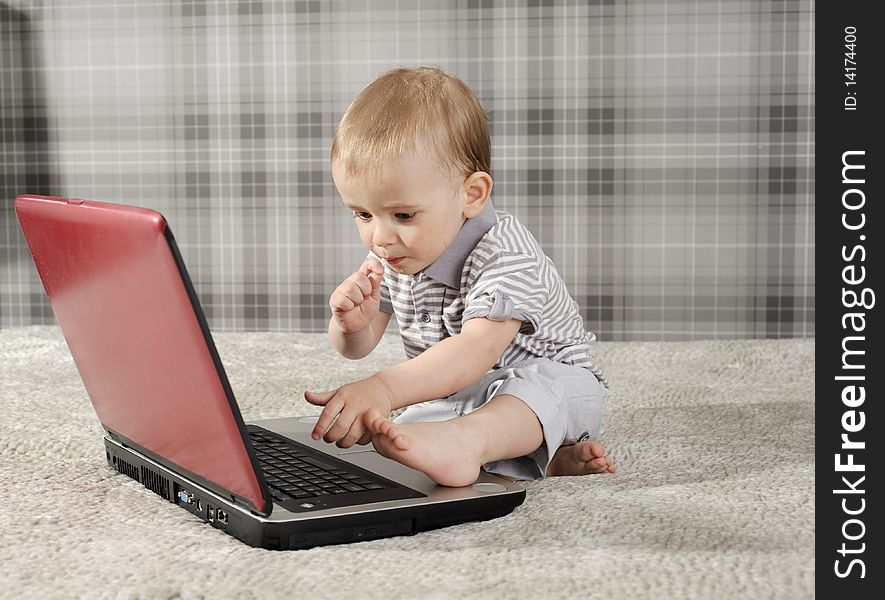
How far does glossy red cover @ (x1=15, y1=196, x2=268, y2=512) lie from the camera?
67cm

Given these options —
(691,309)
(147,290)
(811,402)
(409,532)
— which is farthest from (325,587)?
(691,309)

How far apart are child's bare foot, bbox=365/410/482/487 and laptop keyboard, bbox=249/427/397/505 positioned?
29 millimetres

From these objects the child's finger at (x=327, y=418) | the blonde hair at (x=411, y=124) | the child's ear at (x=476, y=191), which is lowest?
the child's finger at (x=327, y=418)

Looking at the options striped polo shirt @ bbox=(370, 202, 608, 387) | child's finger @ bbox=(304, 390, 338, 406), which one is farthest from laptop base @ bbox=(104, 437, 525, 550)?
striped polo shirt @ bbox=(370, 202, 608, 387)

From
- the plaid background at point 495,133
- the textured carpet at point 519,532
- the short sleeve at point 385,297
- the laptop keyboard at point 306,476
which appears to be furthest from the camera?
the plaid background at point 495,133

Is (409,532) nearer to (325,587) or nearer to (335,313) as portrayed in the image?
(325,587)

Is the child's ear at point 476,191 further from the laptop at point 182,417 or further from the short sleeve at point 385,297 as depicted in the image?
the laptop at point 182,417

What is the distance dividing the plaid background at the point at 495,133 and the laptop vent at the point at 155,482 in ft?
4.56

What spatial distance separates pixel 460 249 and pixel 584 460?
0.84 feet

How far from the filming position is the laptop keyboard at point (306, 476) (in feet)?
2.59

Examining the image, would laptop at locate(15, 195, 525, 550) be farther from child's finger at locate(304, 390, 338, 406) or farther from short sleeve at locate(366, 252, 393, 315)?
short sleeve at locate(366, 252, 393, 315)

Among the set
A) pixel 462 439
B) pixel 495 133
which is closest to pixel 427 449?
pixel 462 439

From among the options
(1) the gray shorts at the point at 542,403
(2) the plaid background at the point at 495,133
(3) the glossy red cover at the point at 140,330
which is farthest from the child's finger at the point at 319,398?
(2) the plaid background at the point at 495,133

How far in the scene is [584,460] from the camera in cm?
101
